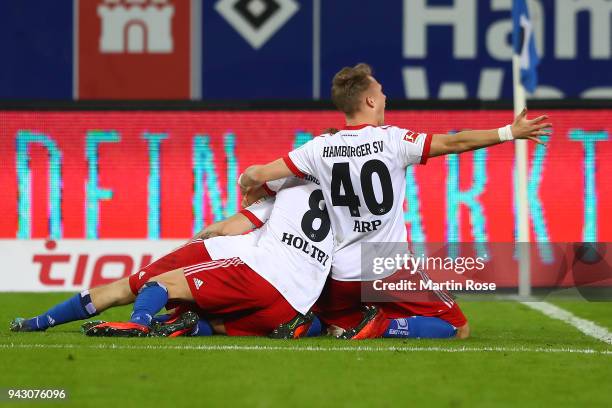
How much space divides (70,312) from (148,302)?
0.51 metres

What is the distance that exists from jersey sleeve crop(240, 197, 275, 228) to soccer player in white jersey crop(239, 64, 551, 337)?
27cm

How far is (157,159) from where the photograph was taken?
11.3m

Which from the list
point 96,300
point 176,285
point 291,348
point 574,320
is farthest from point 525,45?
Result: point 291,348

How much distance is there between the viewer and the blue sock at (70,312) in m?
7.06

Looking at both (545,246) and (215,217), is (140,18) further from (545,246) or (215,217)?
(545,246)

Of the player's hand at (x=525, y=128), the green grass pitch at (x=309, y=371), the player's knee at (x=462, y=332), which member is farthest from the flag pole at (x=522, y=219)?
the player's hand at (x=525, y=128)

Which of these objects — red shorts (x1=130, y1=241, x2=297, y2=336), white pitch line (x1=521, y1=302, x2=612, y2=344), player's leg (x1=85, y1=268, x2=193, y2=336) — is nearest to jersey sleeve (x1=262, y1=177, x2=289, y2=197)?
red shorts (x1=130, y1=241, x2=297, y2=336)

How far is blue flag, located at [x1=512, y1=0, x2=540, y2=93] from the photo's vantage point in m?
11.5

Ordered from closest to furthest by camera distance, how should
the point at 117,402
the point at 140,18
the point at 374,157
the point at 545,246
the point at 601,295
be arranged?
the point at 117,402
the point at 374,157
the point at 601,295
the point at 545,246
the point at 140,18

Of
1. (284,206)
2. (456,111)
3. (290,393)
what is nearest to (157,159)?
(456,111)

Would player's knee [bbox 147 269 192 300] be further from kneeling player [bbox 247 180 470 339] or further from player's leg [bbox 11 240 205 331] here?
kneeling player [bbox 247 180 470 339]

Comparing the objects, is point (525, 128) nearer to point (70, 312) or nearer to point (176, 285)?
point (176, 285)

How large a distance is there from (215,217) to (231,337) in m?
4.08

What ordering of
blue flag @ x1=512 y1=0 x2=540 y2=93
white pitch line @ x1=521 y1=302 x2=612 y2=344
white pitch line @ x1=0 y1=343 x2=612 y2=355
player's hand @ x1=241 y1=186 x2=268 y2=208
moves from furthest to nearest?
blue flag @ x1=512 y1=0 x2=540 y2=93 < white pitch line @ x1=521 y1=302 x2=612 y2=344 < player's hand @ x1=241 y1=186 x2=268 y2=208 < white pitch line @ x1=0 y1=343 x2=612 y2=355
